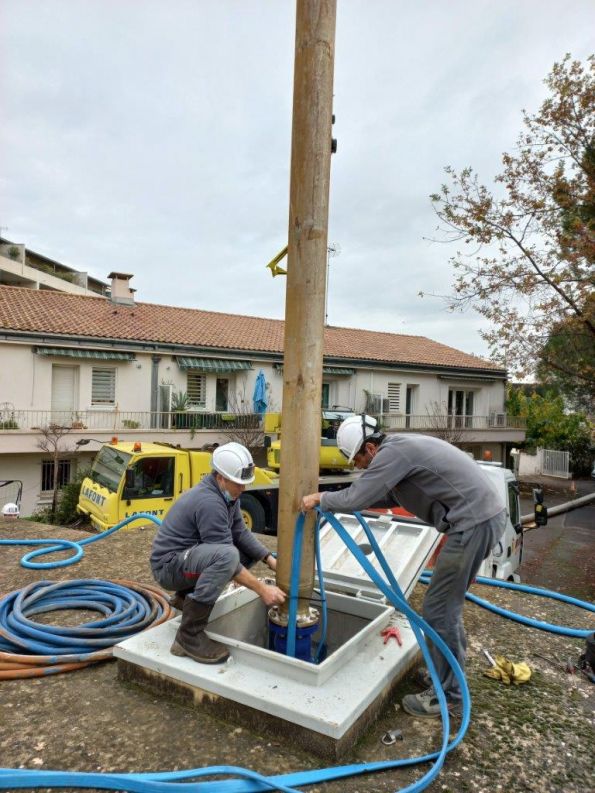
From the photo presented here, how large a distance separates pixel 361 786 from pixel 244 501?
8.19m

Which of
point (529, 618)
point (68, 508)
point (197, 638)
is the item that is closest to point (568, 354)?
point (529, 618)

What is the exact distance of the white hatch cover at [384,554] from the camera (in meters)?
4.07

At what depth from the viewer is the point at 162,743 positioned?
99.5 inches

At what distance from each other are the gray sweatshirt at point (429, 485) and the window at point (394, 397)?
21829 mm

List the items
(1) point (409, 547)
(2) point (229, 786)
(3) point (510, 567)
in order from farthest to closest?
(3) point (510, 567)
(1) point (409, 547)
(2) point (229, 786)

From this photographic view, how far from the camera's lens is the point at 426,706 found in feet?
9.17

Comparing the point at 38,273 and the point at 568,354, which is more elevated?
the point at 38,273

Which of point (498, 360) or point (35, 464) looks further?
point (35, 464)

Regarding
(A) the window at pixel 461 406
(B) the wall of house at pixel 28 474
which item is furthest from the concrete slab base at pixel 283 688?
(A) the window at pixel 461 406

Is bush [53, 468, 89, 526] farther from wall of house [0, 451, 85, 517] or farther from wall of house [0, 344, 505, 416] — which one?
wall of house [0, 344, 505, 416]

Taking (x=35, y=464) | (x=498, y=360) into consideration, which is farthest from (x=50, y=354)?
(x=498, y=360)

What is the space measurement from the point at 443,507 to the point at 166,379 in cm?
1689

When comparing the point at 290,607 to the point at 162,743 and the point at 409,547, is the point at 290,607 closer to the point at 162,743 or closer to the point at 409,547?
the point at 162,743

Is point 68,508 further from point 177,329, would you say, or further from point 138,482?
point 177,329
